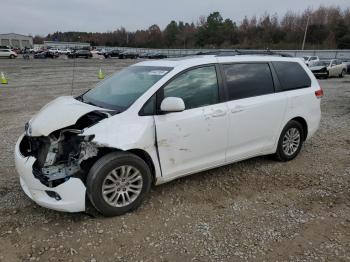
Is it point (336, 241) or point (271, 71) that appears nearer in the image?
point (336, 241)

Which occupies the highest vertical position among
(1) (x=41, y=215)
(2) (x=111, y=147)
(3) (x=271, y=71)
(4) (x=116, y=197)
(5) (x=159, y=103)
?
(3) (x=271, y=71)

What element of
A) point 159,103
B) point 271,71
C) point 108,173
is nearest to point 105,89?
point 159,103

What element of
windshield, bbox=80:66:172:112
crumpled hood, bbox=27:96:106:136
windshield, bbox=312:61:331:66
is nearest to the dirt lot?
crumpled hood, bbox=27:96:106:136

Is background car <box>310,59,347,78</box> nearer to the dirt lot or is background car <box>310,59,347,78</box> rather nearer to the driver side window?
the dirt lot

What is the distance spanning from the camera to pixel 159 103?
147 inches

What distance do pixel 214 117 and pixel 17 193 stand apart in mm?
2731

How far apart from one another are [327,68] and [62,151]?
928 inches

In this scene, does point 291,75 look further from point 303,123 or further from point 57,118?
point 57,118

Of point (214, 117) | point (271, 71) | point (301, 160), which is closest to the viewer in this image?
point (214, 117)

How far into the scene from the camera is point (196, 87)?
4.05m

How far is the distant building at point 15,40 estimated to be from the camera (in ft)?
333

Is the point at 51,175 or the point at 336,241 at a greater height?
the point at 51,175

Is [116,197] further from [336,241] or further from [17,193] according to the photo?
[336,241]

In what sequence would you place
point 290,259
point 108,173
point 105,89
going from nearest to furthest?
point 290,259, point 108,173, point 105,89
